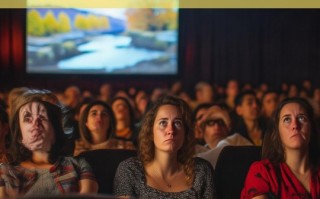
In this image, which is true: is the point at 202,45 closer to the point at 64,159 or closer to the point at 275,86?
the point at 275,86

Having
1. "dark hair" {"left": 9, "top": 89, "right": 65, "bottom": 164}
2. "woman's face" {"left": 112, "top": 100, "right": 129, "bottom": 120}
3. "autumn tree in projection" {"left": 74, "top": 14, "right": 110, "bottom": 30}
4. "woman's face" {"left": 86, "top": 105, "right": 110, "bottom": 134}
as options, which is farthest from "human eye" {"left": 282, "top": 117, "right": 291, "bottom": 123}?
"autumn tree in projection" {"left": 74, "top": 14, "right": 110, "bottom": 30}

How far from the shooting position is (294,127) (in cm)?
324

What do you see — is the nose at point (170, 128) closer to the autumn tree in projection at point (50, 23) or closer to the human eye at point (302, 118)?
the human eye at point (302, 118)

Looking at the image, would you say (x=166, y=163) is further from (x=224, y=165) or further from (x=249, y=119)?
(x=249, y=119)

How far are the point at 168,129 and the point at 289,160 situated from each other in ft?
2.00

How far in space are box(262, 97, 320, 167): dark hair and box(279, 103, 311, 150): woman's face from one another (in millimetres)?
20

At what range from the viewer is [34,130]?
3080mm

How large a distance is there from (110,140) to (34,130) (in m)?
1.59

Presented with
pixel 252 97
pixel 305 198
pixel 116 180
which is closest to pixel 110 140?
pixel 116 180

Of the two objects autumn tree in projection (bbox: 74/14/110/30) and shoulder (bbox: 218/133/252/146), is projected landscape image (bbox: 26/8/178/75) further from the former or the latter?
shoulder (bbox: 218/133/252/146)

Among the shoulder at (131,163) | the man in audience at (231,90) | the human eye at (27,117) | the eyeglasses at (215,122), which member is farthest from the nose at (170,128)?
the man in audience at (231,90)

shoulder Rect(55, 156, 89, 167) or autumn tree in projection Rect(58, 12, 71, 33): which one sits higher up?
autumn tree in projection Rect(58, 12, 71, 33)

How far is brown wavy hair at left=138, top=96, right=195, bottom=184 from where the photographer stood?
10.5ft

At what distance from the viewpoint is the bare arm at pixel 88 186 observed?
3061 mm
